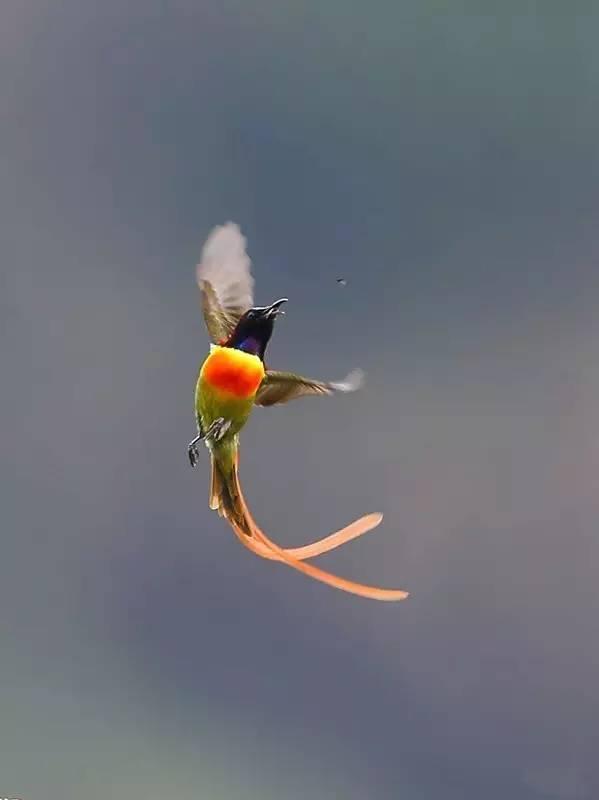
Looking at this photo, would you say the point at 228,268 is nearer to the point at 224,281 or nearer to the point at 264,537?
the point at 224,281

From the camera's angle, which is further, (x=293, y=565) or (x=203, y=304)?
(x=203, y=304)

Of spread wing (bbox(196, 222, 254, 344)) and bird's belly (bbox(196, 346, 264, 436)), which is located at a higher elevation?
spread wing (bbox(196, 222, 254, 344))

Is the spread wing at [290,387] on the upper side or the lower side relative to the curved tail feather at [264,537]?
upper

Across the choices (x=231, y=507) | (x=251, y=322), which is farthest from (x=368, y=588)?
(x=251, y=322)

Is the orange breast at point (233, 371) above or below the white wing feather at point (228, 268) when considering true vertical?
below

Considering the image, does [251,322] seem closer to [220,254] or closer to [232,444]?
[220,254]
